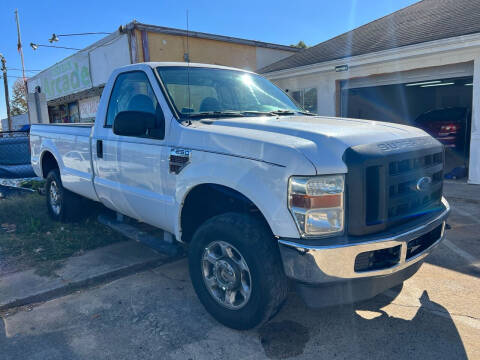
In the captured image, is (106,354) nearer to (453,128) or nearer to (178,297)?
(178,297)

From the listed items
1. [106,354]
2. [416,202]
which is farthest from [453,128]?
[106,354]

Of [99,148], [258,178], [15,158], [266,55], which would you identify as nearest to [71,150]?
[99,148]

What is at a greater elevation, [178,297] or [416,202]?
[416,202]

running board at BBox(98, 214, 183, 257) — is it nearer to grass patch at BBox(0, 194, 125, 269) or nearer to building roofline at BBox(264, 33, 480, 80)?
grass patch at BBox(0, 194, 125, 269)

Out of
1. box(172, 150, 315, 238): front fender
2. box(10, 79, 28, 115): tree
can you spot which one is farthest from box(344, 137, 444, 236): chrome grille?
box(10, 79, 28, 115): tree

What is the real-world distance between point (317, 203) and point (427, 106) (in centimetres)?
1781

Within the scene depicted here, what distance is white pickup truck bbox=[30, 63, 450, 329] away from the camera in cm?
243

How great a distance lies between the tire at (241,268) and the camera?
2.63m

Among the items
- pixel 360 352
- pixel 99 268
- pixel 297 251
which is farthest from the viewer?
pixel 99 268

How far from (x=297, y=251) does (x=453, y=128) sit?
1104cm

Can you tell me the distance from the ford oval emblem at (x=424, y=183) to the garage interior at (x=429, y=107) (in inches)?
302

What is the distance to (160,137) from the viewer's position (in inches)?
134

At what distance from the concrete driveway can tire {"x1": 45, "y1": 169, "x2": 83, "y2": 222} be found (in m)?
2.14

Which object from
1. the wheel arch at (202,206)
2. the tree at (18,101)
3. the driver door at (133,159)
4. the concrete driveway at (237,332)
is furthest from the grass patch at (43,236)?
the tree at (18,101)
